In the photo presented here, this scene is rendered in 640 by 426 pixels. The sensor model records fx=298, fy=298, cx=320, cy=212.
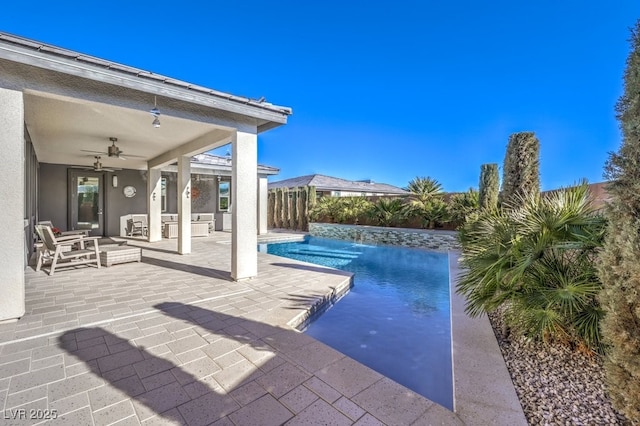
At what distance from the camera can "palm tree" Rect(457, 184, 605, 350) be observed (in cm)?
328

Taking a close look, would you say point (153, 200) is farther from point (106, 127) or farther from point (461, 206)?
point (461, 206)

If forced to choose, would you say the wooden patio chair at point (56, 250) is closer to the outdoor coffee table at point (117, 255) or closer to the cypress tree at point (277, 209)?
the outdoor coffee table at point (117, 255)

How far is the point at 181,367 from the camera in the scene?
316 centimetres

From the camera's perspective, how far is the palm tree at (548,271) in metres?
3.28

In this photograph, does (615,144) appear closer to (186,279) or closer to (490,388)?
(490,388)

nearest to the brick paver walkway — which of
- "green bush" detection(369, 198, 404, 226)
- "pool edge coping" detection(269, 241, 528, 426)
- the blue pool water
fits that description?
"pool edge coping" detection(269, 241, 528, 426)

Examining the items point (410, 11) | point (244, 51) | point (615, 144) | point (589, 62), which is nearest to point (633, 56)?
point (615, 144)

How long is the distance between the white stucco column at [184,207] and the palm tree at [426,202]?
11.2 m

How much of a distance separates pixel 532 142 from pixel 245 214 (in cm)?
774

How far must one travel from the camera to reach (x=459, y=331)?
4.15m

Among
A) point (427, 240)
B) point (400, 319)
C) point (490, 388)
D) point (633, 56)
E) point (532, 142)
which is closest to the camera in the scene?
point (633, 56)

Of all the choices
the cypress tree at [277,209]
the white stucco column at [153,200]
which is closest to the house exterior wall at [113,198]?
the white stucco column at [153,200]

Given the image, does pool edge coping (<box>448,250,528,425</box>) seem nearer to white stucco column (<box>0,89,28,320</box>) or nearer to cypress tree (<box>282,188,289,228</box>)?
white stucco column (<box>0,89,28,320</box>)

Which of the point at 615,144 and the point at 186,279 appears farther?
the point at 186,279
